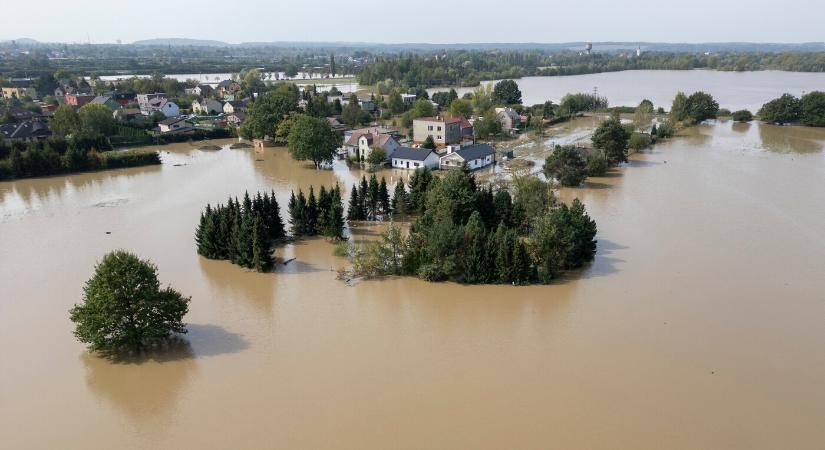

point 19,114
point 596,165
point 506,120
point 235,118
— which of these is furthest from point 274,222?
point 19,114

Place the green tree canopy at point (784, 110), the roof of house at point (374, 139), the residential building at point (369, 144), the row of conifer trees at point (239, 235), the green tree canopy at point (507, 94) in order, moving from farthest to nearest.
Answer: the green tree canopy at point (507, 94) < the green tree canopy at point (784, 110) < the roof of house at point (374, 139) < the residential building at point (369, 144) < the row of conifer trees at point (239, 235)

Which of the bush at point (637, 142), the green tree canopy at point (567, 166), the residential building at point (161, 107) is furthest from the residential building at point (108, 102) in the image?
the bush at point (637, 142)

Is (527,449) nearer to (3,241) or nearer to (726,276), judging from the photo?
(726,276)

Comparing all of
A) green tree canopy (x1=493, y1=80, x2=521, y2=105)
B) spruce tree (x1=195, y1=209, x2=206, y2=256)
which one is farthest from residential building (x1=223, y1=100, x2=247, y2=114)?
spruce tree (x1=195, y1=209, x2=206, y2=256)

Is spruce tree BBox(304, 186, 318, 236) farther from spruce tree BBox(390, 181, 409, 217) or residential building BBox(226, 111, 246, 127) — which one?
residential building BBox(226, 111, 246, 127)

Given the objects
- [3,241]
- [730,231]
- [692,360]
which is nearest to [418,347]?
[692,360]

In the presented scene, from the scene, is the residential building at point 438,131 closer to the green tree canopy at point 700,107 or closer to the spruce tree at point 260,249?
the spruce tree at point 260,249
